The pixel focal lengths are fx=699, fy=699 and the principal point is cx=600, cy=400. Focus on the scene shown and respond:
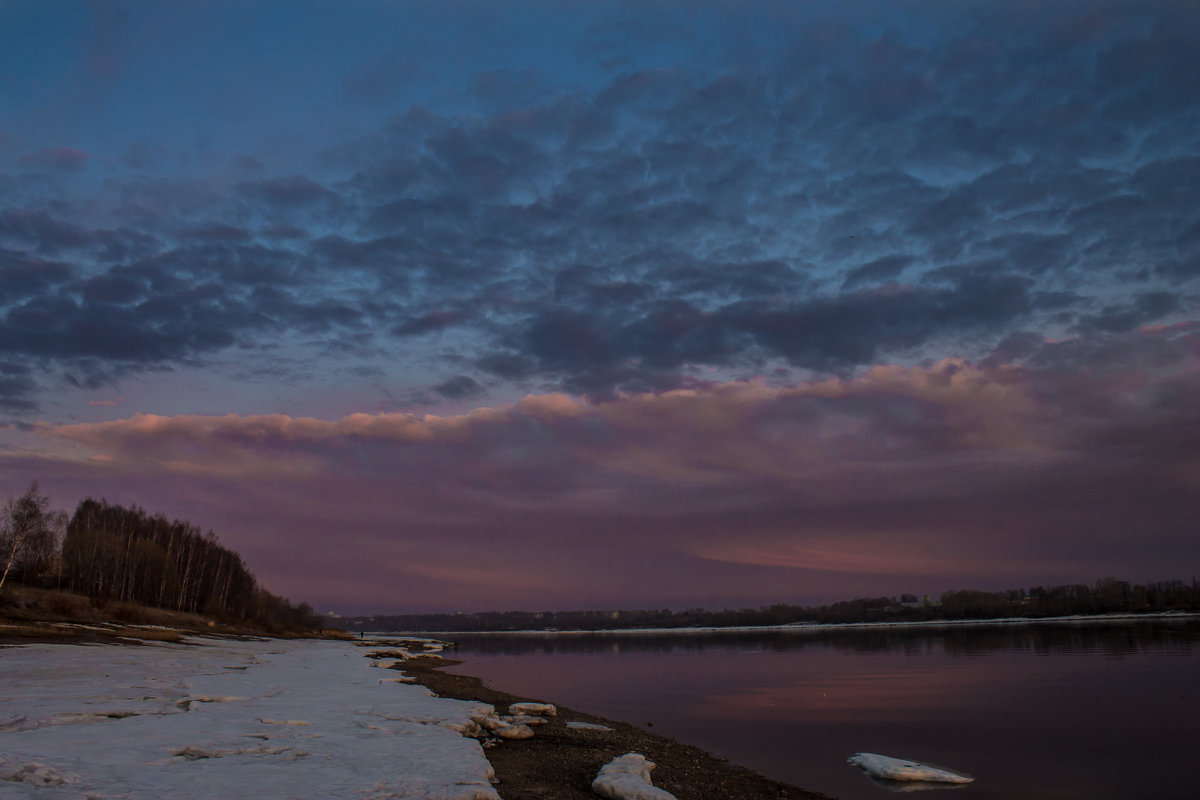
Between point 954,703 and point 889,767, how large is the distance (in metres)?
15.7

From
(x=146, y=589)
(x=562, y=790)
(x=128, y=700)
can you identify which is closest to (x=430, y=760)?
(x=562, y=790)

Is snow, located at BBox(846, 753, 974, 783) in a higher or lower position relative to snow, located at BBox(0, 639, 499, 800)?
lower

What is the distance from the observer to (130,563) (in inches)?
3632

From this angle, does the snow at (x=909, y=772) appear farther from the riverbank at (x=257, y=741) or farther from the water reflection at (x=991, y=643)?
the water reflection at (x=991, y=643)

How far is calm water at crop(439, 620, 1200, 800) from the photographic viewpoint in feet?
54.9

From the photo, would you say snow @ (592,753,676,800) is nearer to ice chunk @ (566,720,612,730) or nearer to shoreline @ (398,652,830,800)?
shoreline @ (398,652,830,800)

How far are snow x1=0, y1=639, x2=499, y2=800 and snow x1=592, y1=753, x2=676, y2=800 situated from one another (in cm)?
218

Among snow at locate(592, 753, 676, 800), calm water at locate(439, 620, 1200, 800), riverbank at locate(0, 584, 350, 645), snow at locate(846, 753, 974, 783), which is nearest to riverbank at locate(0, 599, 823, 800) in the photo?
snow at locate(592, 753, 676, 800)

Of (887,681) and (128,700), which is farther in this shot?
(887,681)

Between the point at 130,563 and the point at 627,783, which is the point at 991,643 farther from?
the point at 130,563

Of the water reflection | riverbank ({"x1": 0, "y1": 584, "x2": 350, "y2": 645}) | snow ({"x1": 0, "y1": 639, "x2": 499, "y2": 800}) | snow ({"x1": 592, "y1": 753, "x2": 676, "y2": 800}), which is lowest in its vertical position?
the water reflection

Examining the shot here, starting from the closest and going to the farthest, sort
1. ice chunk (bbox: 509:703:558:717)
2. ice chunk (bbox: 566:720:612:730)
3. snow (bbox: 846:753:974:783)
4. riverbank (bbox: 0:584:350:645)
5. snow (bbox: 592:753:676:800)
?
snow (bbox: 592:753:676:800) → snow (bbox: 846:753:974:783) → ice chunk (bbox: 566:720:612:730) → ice chunk (bbox: 509:703:558:717) → riverbank (bbox: 0:584:350:645)

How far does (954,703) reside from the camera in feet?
97.1

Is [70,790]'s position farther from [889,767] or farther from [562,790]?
[889,767]
